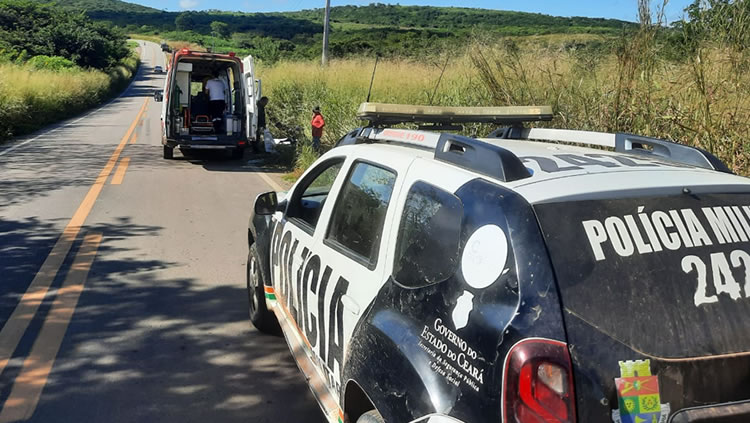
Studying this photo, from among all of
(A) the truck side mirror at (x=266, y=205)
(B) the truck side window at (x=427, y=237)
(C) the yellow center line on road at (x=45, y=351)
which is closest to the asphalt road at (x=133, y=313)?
(C) the yellow center line on road at (x=45, y=351)

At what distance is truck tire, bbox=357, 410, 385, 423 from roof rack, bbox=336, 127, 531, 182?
40.6 inches

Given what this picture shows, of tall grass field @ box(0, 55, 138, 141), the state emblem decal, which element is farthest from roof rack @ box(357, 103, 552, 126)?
tall grass field @ box(0, 55, 138, 141)

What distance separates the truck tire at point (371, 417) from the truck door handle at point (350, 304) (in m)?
0.41

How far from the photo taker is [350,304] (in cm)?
266

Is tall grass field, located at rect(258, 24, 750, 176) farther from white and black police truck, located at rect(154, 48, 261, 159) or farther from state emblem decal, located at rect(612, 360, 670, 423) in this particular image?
state emblem decal, located at rect(612, 360, 670, 423)

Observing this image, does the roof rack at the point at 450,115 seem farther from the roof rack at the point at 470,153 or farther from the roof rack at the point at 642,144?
the roof rack at the point at 470,153

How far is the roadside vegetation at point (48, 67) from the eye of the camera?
21.8m

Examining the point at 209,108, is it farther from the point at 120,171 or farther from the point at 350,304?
the point at 350,304

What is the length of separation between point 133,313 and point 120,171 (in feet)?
27.5

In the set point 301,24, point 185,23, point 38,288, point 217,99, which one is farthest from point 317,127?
point 185,23

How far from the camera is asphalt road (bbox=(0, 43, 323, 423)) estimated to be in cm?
362

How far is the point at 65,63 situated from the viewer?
45219 millimetres

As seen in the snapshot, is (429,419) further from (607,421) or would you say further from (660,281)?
(660,281)

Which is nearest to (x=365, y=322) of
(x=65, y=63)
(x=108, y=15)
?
(x=65, y=63)
